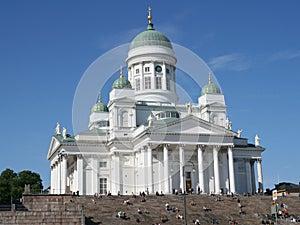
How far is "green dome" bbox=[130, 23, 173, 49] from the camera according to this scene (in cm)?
9031

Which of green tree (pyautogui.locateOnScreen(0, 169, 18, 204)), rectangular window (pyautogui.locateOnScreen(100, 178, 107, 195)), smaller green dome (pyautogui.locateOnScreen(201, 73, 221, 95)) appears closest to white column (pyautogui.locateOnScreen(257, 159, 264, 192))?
smaller green dome (pyautogui.locateOnScreen(201, 73, 221, 95))

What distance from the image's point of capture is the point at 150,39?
Result: 9031 cm

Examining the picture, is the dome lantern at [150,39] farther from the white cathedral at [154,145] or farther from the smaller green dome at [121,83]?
the smaller green dome at [121,83]

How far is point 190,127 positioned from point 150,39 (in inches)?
832

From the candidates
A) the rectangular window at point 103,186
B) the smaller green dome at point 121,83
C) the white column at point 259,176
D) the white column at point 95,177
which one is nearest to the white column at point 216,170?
the white column at point 259,176

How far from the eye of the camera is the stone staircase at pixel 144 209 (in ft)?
159

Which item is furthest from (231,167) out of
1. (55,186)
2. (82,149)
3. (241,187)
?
(55,186)

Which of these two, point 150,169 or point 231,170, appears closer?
point 150,169

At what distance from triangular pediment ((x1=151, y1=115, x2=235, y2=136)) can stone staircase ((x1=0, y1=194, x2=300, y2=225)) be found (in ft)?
36.2

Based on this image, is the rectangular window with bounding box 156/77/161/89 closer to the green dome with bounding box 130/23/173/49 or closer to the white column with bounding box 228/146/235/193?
the green dome with bounding box 130/23/173/49

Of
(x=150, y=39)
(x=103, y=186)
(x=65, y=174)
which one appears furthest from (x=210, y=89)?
(x=65, y=174)

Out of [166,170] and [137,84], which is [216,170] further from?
[137,84]

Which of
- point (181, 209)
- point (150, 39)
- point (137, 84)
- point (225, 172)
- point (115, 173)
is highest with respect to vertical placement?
point (150, 39)

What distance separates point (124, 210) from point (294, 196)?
76.6ft
